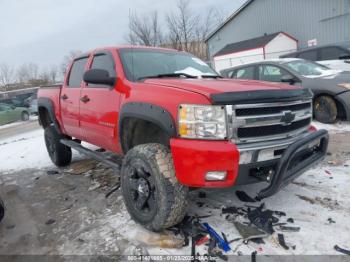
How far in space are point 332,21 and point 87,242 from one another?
23.8m

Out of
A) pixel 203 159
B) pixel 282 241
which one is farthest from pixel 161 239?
pixel 282 241

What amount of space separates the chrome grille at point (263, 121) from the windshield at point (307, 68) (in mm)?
4677

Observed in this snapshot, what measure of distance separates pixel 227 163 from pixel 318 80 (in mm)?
5300

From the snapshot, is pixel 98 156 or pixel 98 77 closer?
pixel 98 77

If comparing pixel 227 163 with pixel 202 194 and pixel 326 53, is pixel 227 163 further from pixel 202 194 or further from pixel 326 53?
pixel 326 53

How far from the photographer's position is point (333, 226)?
3.06 metres

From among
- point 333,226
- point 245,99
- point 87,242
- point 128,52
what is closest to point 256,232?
point 333,226

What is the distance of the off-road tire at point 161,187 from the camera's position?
3.01 meters

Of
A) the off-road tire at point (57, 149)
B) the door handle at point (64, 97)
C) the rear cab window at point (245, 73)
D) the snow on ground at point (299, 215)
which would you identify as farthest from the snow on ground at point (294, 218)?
the rear cab window at point (245, 73)

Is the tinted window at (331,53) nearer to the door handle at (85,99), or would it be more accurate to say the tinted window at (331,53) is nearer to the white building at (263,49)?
the door handle at (85,99)

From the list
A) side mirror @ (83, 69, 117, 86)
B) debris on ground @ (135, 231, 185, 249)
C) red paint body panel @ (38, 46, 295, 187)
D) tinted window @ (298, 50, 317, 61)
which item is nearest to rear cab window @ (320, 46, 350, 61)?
tinted window @ (298, 50, 317, 61)

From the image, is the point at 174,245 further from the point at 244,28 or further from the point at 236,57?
the point at 244,28

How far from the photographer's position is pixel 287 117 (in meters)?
3.02

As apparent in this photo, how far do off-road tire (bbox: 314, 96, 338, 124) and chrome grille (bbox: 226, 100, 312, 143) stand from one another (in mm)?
4296
